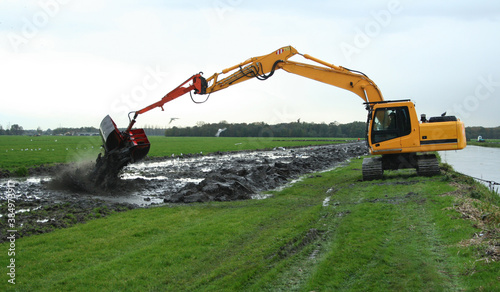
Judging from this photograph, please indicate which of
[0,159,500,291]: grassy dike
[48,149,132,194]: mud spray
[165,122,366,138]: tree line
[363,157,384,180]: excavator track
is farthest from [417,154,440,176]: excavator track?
[165,122,366,138]: tree line

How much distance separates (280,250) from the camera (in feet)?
26.0

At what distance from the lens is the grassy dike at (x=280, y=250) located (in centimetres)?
632

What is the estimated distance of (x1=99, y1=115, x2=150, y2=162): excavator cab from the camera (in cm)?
1744

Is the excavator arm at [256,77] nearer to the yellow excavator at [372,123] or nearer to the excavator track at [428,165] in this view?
the yellow excavator at [372,123]

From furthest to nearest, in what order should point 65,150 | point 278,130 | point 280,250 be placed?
point 278,130, point 65,150, point 280,250

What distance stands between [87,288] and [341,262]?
15.1ft

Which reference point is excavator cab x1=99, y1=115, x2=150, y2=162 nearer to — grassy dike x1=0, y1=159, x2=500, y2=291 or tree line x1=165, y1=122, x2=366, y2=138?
grassy dike x1=0, y1=159, x2=500, y2=291

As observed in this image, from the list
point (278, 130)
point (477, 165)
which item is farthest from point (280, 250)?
point (278, 130)

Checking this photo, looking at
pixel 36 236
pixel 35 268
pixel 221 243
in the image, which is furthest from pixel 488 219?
pixel 36 236

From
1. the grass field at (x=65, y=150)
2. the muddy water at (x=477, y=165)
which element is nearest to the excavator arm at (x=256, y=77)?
the grass field at (x=65, y=150)

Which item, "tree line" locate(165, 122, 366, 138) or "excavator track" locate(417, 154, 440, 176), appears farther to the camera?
"tree line" locate(165, 122, 366, 138)

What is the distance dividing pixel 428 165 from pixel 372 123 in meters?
3.36

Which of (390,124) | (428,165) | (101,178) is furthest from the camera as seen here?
(101,178)

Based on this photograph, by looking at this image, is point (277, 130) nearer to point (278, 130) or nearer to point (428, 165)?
point (278, 130)
